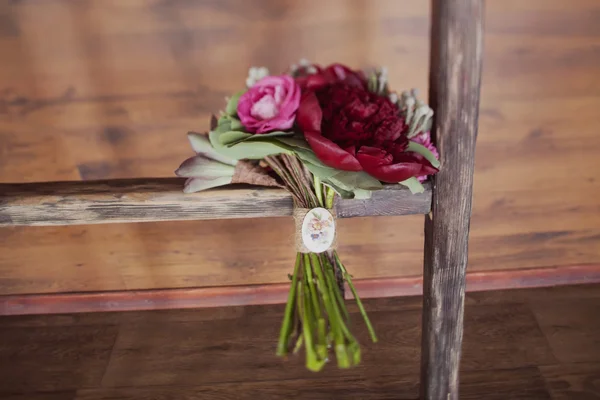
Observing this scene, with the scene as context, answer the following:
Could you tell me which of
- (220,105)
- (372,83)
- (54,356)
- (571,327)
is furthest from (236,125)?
(571,327)

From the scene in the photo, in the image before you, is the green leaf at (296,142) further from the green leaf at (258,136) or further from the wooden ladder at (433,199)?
the wooden ladder at (433,199)

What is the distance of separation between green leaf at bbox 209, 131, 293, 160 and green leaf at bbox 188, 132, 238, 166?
0.03 metres

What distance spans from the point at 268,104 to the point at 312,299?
0.33 metres

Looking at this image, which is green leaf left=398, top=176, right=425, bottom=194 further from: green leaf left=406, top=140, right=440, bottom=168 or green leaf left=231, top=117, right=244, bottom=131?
green leaf left=231, top=117, right=244, bottom=131

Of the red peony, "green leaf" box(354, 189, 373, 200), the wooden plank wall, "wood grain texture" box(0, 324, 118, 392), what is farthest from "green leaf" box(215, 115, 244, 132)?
"wood grain texture" box(0, 324, 118, 392)

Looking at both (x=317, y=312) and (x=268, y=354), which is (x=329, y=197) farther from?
(x=268, y=354)

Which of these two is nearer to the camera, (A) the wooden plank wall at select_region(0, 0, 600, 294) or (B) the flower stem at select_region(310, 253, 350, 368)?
(B) the flower stem at select_region(310, 253, 350, 368)

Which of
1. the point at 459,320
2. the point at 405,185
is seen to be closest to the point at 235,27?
the point at 405,185

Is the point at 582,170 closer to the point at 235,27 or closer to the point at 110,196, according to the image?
the point at 235,27

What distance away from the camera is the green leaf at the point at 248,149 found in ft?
3.15

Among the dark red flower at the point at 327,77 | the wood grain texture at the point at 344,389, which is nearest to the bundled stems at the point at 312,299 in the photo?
the dark red flower at the point at 327,77

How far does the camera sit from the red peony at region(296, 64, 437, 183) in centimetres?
94

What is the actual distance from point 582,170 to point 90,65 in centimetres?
129

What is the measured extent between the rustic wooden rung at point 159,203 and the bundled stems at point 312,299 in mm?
40
